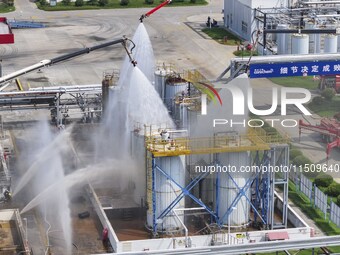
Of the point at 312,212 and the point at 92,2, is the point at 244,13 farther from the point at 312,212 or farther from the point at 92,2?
the point at 312,212

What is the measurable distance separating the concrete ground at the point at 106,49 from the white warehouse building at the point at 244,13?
2998 millimetres

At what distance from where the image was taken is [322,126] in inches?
2219

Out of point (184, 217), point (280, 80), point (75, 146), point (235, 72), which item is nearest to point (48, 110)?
point (75, 146)

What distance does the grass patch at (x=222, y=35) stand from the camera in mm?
86363

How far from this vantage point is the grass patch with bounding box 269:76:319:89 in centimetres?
6912

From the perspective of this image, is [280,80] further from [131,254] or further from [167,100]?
[131,254]

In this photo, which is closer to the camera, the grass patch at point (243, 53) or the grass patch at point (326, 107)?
the grass patch at point (326, 107)

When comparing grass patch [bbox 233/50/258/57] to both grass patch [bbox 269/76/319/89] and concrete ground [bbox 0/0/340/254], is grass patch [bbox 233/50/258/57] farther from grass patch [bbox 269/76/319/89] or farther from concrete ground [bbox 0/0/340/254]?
grass patch [bbox 269/76/319/89]

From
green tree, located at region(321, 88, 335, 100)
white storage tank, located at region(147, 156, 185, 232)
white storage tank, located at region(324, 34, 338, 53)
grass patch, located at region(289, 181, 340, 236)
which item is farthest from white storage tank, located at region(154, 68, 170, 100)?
white storage tank, located at region(324, 34, 338, 53)

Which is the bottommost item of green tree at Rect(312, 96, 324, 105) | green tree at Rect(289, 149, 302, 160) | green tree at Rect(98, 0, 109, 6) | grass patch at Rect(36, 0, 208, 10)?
grass patch at Rect(36, 0, 208, 10)

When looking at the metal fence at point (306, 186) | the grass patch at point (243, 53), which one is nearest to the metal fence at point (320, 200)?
the metal fence at point (306, 186)

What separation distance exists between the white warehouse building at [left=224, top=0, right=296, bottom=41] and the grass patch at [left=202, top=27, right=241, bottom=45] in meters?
0.69

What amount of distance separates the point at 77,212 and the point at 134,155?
413cm

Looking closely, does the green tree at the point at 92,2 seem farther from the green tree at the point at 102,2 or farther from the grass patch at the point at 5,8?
the grass patch at the point at 5,8
